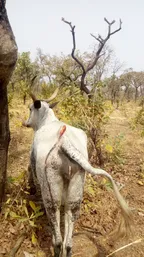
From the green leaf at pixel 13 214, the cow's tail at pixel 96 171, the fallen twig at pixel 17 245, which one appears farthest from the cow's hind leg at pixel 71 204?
the green leaf at pixel 13 214

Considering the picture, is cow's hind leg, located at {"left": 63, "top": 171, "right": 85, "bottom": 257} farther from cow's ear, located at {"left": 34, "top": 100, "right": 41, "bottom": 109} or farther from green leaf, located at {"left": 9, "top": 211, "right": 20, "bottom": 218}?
cow's ear, located at {"left": 34, "top": 100, "right": 41, "bottom": 109}

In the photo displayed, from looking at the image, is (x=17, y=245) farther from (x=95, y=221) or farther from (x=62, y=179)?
(x=95, y=221)

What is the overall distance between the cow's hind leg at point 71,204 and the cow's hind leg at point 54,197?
8 cm

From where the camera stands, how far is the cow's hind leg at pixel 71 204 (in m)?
2.87

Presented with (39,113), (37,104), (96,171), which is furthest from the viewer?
(39,113)

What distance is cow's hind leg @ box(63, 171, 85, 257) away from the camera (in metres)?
2.87

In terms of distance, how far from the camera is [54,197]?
2861 millimetres

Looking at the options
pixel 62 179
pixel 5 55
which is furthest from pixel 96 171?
pixel 5 55

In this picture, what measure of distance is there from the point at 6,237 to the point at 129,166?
3547 mm

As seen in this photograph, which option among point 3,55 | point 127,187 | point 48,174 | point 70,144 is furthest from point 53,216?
point 127,187

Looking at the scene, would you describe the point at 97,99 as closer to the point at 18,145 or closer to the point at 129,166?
the point at 129,166

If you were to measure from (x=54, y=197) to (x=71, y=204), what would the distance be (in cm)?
21

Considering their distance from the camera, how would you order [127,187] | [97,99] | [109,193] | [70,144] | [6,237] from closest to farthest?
[70,144], [6,237], [109,193], [127,187], [97,99]

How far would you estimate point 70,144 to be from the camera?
2.85m
